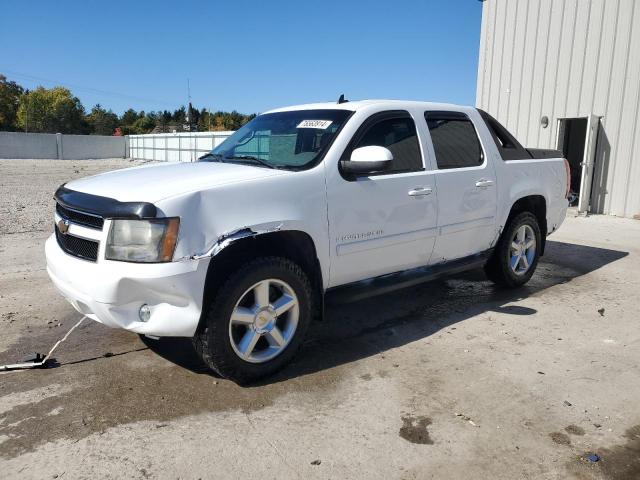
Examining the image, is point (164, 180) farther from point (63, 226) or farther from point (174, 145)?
point (174, 145)

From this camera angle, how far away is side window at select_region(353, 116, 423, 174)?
4.08m

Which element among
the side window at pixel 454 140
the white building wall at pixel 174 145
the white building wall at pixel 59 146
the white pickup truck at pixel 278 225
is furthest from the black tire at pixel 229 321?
the white building wall at pixel 59 146

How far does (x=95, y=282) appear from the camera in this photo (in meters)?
3.07

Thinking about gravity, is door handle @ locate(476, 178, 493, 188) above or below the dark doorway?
below

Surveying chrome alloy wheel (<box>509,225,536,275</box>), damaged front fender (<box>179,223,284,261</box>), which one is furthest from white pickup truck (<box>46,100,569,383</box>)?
chrome alloy wheel (<box>509,225,536,275</box>)

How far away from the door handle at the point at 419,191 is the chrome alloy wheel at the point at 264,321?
1316 mm

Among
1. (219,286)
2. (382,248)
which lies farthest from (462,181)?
(219,286)

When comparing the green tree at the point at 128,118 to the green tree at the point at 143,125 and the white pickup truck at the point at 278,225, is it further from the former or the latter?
the white pickup truck at the point at 278,225

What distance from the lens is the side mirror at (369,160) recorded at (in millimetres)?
3592

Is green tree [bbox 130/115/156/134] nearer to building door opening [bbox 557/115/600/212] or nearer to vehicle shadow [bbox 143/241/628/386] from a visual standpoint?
building door opening [bbox 557/115/600/212]

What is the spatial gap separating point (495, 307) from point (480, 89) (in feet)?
34.3

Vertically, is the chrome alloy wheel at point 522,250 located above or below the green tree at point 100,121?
below

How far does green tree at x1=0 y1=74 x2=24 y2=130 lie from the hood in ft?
260

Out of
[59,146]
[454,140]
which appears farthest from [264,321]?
[59,146]
